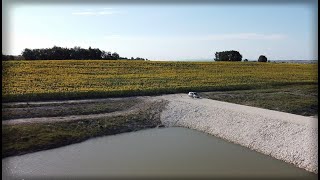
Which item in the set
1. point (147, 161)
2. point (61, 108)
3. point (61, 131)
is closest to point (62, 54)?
point (61, 108)

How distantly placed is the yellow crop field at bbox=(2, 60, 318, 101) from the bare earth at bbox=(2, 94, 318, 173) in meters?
5.22

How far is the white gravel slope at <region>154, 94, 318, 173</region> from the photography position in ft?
45.2

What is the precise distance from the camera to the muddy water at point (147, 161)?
487 inches

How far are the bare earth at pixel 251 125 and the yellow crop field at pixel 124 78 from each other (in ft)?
17.1

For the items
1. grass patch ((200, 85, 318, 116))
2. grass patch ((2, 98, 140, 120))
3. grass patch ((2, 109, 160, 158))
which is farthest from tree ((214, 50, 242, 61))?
grass patch ((2, 109, 160, 158))

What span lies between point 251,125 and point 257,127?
1.49 feet

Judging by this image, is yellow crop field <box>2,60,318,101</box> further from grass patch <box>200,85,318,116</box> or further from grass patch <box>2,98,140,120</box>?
grass patch <box>200,85,318,116</box>

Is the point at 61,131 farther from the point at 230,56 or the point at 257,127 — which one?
the point at 230,56

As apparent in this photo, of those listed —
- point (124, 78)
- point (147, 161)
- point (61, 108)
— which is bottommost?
point (147, 161)

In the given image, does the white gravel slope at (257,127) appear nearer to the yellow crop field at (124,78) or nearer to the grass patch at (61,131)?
the grass patch at (61,131)

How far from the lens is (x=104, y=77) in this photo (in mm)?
33812

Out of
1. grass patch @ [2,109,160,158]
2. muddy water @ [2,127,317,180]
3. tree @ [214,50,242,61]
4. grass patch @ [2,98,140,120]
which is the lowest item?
muddy water @ [2,127,317,180]

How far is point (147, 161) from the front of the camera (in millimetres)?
13703

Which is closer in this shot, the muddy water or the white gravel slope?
the muddy water
